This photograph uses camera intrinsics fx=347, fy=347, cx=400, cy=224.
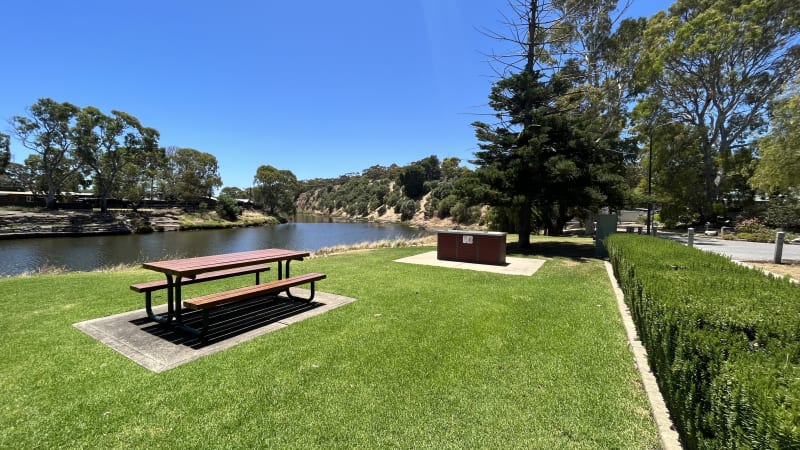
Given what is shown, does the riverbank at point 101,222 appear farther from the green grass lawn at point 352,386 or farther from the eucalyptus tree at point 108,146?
the green grass lawn at point 352,386

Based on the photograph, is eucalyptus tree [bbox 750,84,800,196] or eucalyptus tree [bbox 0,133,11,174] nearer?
eucalyptus tree [bbox 750,84,800,196]

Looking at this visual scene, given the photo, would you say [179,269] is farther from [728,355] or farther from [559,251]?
[559,251]

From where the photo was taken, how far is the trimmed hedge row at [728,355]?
1430mm

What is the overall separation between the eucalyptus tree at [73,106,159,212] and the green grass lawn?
4602 centimetres

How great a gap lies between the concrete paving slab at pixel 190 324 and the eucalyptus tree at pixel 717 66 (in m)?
25.0

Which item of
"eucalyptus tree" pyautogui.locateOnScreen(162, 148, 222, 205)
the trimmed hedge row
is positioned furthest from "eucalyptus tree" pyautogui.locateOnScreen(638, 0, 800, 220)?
"eucalyptus tree" pyautogui.locateOnScreen(162, 148, 222, 205)

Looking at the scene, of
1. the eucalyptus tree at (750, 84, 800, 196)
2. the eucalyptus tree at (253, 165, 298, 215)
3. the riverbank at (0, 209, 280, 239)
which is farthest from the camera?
the eucalyptus tree at (253, 165, 298, 215)

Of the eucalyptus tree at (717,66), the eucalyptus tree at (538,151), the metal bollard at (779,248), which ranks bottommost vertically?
the metal bollard at (779,248)

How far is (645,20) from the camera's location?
2405 centimetres

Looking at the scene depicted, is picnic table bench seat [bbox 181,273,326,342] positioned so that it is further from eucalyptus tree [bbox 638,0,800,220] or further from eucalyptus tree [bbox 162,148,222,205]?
eucalyptus tree [bbox 162,148,222,205]

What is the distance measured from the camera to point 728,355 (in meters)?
1.90

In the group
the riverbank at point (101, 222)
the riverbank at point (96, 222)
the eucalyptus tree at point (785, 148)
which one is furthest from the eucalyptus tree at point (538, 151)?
the riverbank at point (96, 222)

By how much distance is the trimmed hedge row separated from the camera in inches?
56.3

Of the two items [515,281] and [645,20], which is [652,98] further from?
[515,281]
